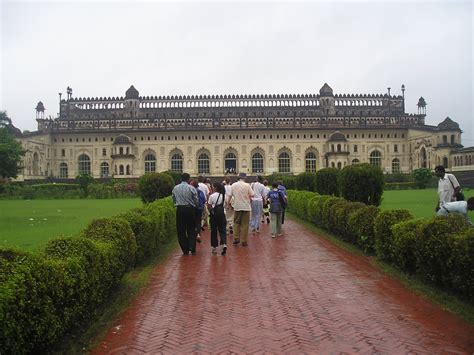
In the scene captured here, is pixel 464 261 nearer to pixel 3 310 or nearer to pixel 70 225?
pixel 3 310

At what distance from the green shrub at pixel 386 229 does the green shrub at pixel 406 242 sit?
0.37 metres

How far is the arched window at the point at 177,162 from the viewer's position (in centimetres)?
5522

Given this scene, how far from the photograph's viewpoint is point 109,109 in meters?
61.6

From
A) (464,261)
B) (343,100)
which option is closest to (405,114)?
(343,100)

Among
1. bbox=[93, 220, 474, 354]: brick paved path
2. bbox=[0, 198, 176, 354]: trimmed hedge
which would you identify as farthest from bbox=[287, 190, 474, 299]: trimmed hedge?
bbox=[0, 198, 176, 354]: trimmed hedge

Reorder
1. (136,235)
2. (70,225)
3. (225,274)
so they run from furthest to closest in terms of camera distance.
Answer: (70,225), (136,235), (225,274)

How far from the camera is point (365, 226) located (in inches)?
345

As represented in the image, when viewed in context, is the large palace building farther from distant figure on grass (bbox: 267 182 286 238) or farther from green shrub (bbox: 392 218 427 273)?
green shrub (bbox: 392 218 427 273)

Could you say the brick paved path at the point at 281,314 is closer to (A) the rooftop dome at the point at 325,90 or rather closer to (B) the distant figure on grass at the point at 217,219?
(B) the distant figure on grass at the point at 217,219

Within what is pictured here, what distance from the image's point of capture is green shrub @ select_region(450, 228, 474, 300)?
196 inches

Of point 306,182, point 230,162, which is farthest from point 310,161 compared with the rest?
point 306,182

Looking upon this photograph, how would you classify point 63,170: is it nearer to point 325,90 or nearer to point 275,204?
point 325,90

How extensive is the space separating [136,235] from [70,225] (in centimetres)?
550

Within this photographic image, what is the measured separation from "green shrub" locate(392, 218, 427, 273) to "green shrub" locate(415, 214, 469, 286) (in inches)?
9.0
